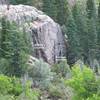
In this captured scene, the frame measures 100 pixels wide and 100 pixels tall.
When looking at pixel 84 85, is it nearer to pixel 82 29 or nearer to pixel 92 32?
pixel 82 29

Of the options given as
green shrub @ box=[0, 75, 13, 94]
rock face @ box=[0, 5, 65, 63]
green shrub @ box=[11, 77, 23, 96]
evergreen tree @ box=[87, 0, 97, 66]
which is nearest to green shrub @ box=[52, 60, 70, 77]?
rock face @ box=[0, 5, 65, 63]

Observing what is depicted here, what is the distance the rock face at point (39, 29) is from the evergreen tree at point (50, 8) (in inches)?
148

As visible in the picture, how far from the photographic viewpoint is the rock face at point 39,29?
90.9 meters

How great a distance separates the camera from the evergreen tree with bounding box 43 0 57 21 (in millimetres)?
99787

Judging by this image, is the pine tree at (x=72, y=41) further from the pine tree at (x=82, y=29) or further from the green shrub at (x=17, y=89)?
the green shrub at (x=17, y=89)

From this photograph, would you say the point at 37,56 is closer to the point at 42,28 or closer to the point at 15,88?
the point at 42,28

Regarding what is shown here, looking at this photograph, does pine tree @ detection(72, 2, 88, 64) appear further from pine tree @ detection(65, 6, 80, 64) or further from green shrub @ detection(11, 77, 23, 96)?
green shrub @ detection(11, 77, 23, 96)

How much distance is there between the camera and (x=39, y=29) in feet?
300

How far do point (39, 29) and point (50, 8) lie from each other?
962 centimetres

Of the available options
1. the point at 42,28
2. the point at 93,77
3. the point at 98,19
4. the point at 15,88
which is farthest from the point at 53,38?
the point at 93,77

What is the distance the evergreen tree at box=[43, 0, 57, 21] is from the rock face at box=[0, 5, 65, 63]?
376 cm

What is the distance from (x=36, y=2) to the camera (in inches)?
4131

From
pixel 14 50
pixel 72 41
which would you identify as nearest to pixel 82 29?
pixel 72 41

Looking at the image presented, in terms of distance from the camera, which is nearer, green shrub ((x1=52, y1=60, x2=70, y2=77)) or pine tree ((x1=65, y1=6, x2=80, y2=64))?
green shrub ((x1=52, y1=60, x2=70, y2=77))
